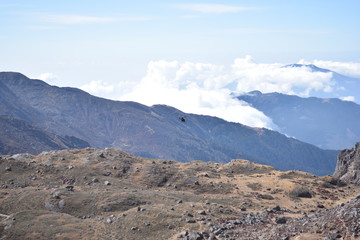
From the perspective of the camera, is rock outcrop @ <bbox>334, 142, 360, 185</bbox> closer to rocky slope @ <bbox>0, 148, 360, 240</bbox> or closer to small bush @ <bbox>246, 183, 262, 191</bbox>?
rocky slope @ <bbox>0, 148, 360, 240</bbox>

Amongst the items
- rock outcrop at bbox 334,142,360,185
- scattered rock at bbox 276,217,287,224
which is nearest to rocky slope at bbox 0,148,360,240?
scattered rock at bbox 276,217,287,224

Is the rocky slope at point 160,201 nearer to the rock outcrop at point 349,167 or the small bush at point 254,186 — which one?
the small bush at point 254,186

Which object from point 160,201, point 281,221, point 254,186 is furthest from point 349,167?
point 160,201

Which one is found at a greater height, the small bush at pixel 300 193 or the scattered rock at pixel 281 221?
the scattered rock at pixel 281 221

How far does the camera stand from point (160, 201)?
253ft

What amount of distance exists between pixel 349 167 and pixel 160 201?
76.2 metres

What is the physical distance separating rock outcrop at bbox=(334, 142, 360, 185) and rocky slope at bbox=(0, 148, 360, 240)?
974cm

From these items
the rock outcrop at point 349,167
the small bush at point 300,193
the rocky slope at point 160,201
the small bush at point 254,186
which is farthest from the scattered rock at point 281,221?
the rock outcrop at point 349,167

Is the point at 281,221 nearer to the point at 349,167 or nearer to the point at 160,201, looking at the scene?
the point at 160,201

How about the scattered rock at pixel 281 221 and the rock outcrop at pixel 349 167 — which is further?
the rock outcrop at pixel 349 167

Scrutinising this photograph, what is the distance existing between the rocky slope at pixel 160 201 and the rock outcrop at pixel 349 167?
32.0 ft

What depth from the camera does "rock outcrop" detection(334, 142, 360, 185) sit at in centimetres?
11921

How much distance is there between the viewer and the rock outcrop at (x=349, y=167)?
391 feet

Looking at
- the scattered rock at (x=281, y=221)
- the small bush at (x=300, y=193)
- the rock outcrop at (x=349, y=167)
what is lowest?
the small bush at (x=300, y=193)
